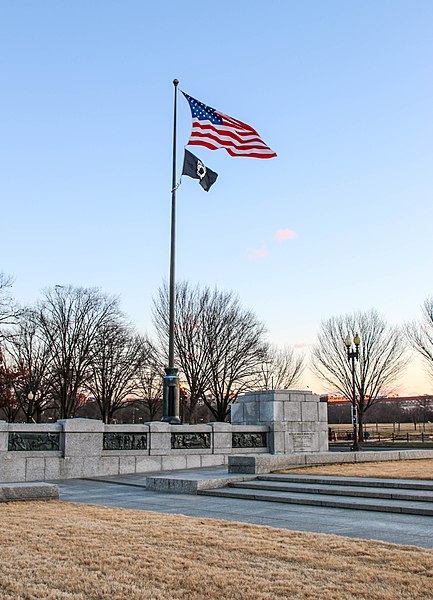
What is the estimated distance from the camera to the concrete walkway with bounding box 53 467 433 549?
904cm

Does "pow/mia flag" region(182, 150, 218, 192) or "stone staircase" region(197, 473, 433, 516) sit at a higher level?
"pow/mia flag" region(182, 150, 218, 192)

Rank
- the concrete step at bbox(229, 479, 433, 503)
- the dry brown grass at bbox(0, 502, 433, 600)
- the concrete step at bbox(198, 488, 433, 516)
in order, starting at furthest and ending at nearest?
the concrete step at bbox(229, 479, 433, 503), the concrete step at bbox(198, 488, 433, 516), the dry brown grass at bbox(0, 502, 433, 600)

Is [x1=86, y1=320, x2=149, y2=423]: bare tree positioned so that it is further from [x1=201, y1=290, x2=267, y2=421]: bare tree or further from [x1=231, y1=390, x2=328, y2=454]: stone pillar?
[x1=231, y1=390, x2=328, y2=454]: stone pillar

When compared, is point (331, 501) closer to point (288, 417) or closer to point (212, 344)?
point (288, 417)

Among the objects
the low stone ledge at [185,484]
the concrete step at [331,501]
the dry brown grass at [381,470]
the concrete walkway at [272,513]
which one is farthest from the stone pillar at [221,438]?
the concrete step at [331,501]

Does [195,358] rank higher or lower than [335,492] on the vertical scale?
higher

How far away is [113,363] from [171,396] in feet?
111

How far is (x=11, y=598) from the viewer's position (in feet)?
18.5

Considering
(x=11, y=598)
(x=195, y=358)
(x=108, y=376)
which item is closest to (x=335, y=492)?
(x=11, y=598)

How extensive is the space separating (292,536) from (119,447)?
12.4 metres

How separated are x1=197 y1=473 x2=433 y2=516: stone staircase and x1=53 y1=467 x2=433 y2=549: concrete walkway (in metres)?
0.21

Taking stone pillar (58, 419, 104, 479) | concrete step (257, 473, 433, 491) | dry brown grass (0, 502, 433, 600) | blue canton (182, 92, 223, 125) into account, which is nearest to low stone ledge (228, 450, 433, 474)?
concrete step (257, 473, 433, 491)

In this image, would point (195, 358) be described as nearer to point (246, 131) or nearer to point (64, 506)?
point (246, 131)

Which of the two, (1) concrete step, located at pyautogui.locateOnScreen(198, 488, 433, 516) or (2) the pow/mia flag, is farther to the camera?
(2) the pow/mia flag
